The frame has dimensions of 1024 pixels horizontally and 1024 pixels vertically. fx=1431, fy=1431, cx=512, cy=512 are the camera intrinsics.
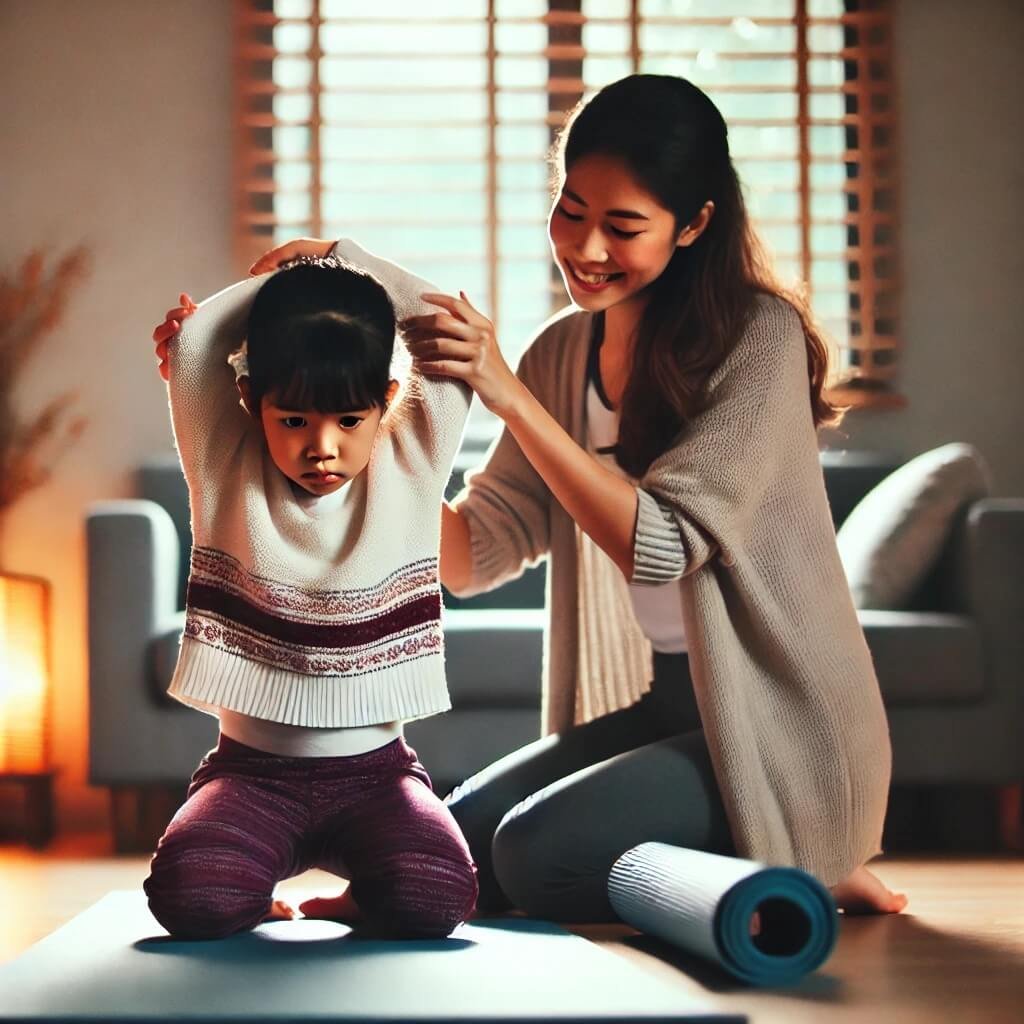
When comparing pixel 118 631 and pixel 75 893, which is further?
pixel 118 631

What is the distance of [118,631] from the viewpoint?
2598mm

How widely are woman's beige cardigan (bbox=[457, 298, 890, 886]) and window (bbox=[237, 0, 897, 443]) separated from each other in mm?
1920

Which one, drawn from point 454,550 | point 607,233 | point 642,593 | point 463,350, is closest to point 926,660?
point 642,593

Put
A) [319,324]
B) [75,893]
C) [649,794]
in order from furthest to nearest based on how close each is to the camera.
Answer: [75,893] < [649,794] < [319,324]

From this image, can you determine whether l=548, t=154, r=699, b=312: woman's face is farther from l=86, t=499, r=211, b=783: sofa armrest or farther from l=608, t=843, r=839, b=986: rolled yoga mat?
l=86, t=499, r=211, b=783: sofa armrest

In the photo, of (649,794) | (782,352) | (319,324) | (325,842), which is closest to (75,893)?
(325,842)

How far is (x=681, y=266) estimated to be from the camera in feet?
5.69

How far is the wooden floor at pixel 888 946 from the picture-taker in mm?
1325

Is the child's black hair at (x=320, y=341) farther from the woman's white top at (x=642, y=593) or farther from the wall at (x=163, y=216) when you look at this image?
the wall at (x=163, y=216)

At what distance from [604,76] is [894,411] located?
3.61 feet

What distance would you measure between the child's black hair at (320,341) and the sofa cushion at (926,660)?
1353 millimetres

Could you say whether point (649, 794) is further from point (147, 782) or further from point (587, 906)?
point (147, 782)

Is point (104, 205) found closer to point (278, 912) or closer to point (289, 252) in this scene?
point (289, 252)

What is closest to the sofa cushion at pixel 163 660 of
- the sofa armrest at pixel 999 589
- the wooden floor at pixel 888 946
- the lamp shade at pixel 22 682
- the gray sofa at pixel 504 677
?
the gray sofa at pixel 504 677
